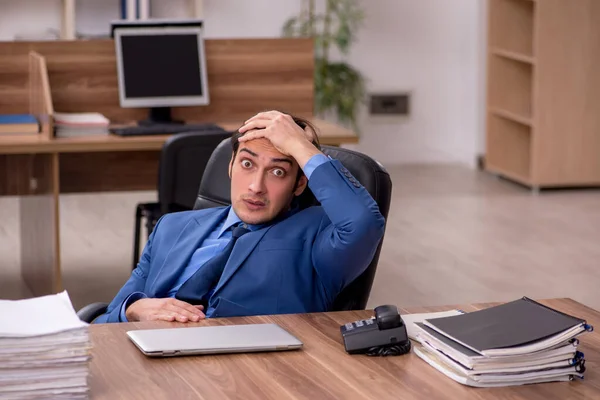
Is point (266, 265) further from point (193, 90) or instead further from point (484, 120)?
point (484, 120)

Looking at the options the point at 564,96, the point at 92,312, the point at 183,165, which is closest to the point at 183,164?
the point at 183,165

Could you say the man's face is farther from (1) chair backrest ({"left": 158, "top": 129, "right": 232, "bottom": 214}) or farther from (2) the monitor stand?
(2) the monitor stand

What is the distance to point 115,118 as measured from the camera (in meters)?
4.56

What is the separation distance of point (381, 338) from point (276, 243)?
0.48 m

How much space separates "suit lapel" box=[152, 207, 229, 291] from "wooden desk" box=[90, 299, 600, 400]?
441 millimetres

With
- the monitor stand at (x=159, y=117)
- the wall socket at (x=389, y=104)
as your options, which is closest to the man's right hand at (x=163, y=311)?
the monitor stand at (x=159, y=117)

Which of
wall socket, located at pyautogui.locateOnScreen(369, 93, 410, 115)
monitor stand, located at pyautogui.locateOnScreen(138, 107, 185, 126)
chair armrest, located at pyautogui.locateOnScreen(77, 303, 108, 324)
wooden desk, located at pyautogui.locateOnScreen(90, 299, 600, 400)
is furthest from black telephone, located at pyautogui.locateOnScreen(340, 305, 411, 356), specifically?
wall socket, located at pyautogui.locateOnScreen(369, 93, 410, 115)

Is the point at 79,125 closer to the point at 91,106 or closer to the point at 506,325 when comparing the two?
the point at 91,106

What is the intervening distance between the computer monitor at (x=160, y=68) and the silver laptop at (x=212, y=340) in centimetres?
267

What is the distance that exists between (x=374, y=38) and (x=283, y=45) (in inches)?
114

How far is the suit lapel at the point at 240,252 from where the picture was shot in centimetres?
222

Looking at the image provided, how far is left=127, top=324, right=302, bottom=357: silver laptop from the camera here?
1791 millimetres

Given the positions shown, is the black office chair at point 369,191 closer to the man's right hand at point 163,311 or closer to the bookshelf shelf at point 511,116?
the man's right hand at point 163,311

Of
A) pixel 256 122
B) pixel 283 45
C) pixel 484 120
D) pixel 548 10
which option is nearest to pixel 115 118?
pixel 283 45
